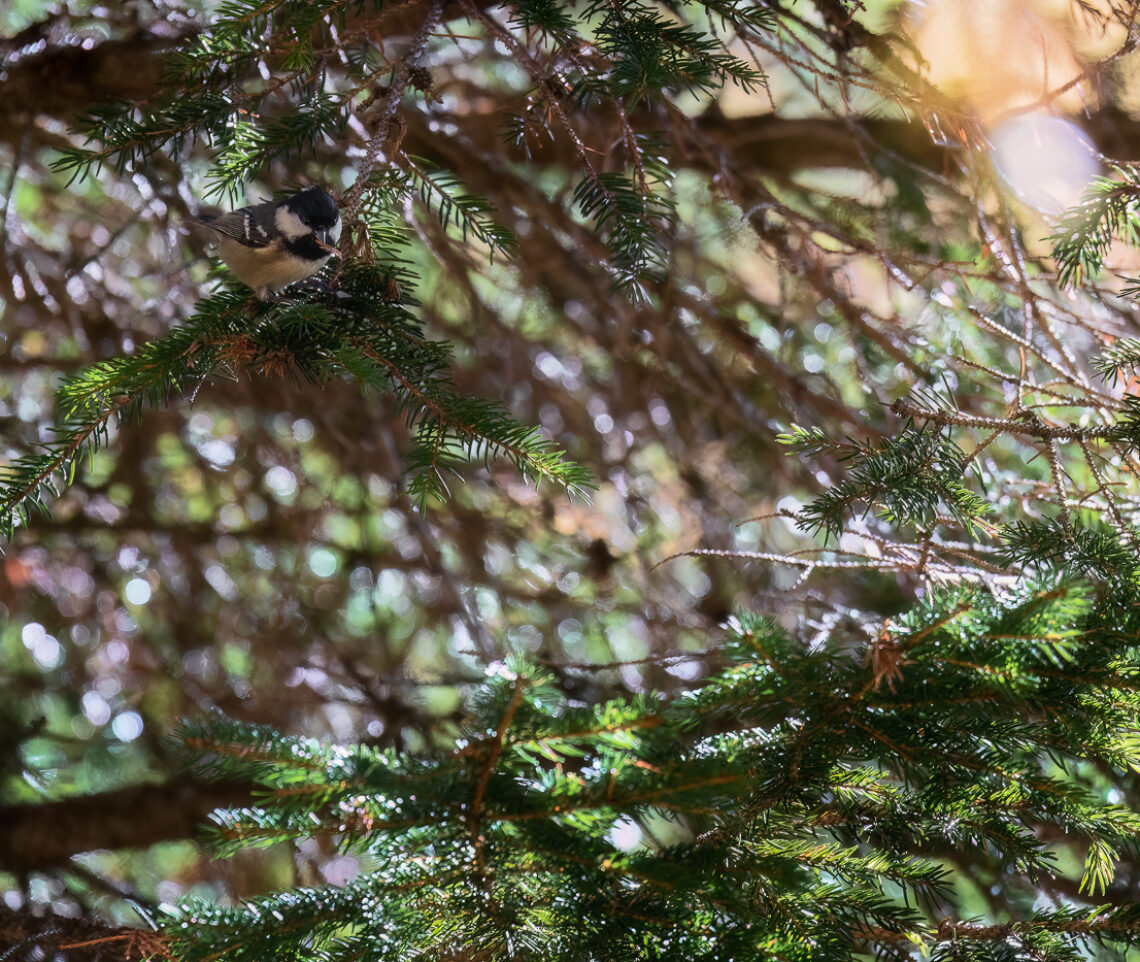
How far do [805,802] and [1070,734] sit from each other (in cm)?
32

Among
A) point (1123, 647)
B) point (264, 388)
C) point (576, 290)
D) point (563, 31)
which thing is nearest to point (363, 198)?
point (563, 31)

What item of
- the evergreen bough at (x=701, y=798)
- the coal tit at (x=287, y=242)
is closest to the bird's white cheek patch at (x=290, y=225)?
the coal tit at (x=287, y=242)

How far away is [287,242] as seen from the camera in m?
1.70

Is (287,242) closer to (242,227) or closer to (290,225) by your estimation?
(290,225)

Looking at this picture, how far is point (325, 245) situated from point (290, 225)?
0.14 meters

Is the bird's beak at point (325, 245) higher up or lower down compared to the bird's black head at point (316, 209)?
lower down

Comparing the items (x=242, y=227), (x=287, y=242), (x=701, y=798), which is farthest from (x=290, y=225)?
(x=701, y=798)

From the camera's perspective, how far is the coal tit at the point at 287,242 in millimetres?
1658

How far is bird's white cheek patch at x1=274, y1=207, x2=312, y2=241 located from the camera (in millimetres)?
Result: 1688

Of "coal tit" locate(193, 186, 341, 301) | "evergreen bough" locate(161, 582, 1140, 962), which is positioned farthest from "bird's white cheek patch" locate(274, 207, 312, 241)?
"evergreen bough" locate(161, 582, 1140, 962)

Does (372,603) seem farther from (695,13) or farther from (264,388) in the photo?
(695,13)

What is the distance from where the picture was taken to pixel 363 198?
1.60 metres

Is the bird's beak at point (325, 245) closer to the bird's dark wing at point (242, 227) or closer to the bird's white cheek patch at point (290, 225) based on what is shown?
the bird's white cheek patch at point (290, 225)

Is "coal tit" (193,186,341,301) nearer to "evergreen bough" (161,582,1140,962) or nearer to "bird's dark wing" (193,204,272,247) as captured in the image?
"bird's dark wing" (193,204,272,247)
